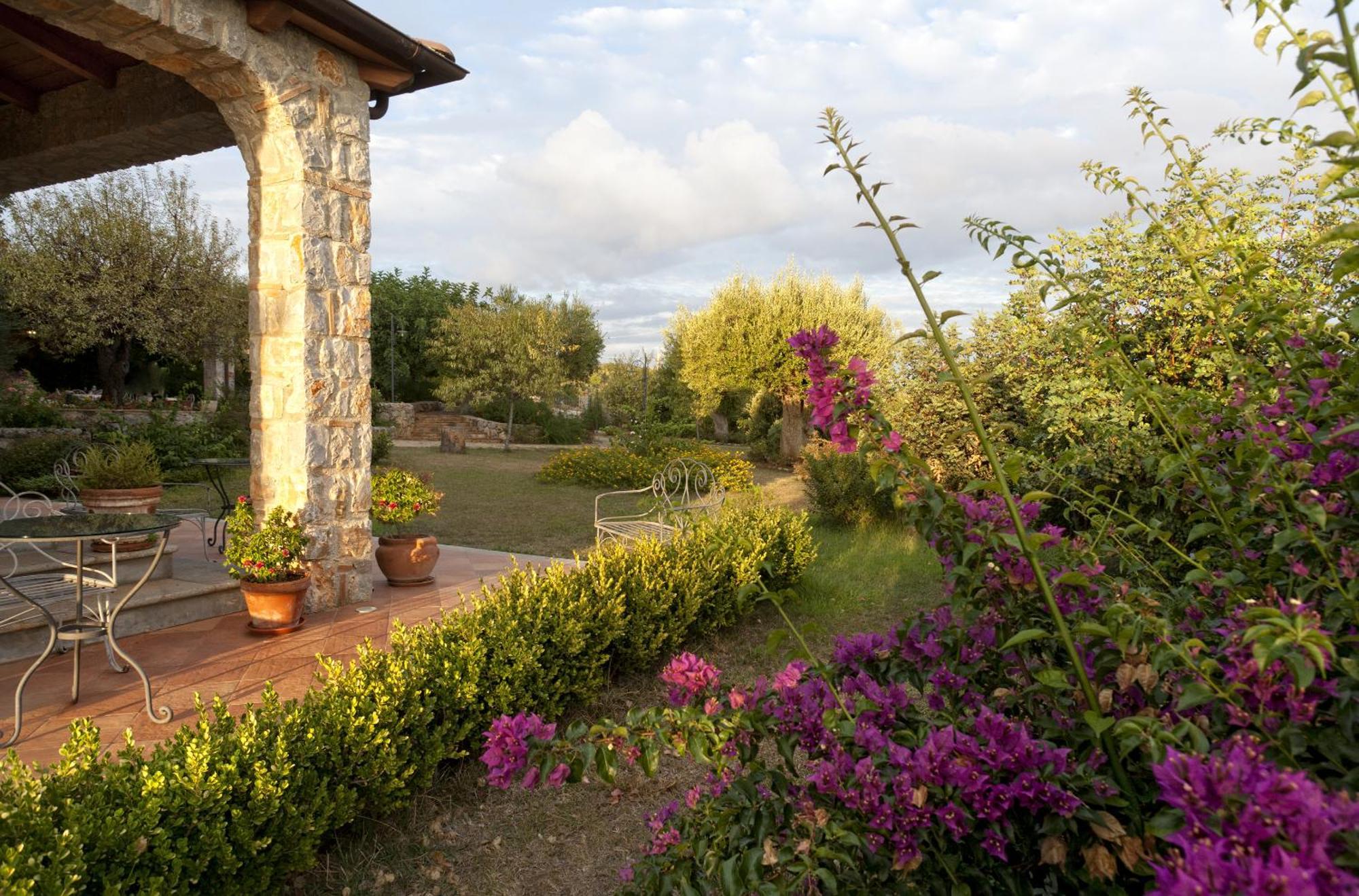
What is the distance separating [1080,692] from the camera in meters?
1.25

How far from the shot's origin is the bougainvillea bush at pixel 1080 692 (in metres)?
0.89

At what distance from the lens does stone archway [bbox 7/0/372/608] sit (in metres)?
4.22

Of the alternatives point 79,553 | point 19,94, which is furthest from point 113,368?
point 79,553

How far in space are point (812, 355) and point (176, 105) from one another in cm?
525

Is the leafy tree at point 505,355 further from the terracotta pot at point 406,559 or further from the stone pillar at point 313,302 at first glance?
the stone pillar at point 313,302

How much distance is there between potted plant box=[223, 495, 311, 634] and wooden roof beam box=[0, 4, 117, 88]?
3.19 meters

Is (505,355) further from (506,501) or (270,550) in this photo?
(270,550)

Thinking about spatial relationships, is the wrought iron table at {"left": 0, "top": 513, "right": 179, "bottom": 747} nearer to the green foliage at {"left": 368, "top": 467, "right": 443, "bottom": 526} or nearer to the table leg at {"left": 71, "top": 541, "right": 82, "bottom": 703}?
the table leg at {"left": 71, "top": 541, "right": 82, "bottom": 703}

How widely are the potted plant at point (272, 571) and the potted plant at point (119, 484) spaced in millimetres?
1769

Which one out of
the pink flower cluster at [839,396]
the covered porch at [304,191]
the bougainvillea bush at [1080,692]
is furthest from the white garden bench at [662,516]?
the pink flower cluster at [839,396]

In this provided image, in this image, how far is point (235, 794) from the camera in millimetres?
2191

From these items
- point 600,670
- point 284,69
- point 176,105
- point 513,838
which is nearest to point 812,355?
point 513,838

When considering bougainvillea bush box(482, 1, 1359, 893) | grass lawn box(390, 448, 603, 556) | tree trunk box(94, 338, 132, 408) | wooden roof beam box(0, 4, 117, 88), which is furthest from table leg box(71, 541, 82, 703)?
tree trunk box(94, 338, 132, 408)

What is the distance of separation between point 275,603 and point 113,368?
1694cm
